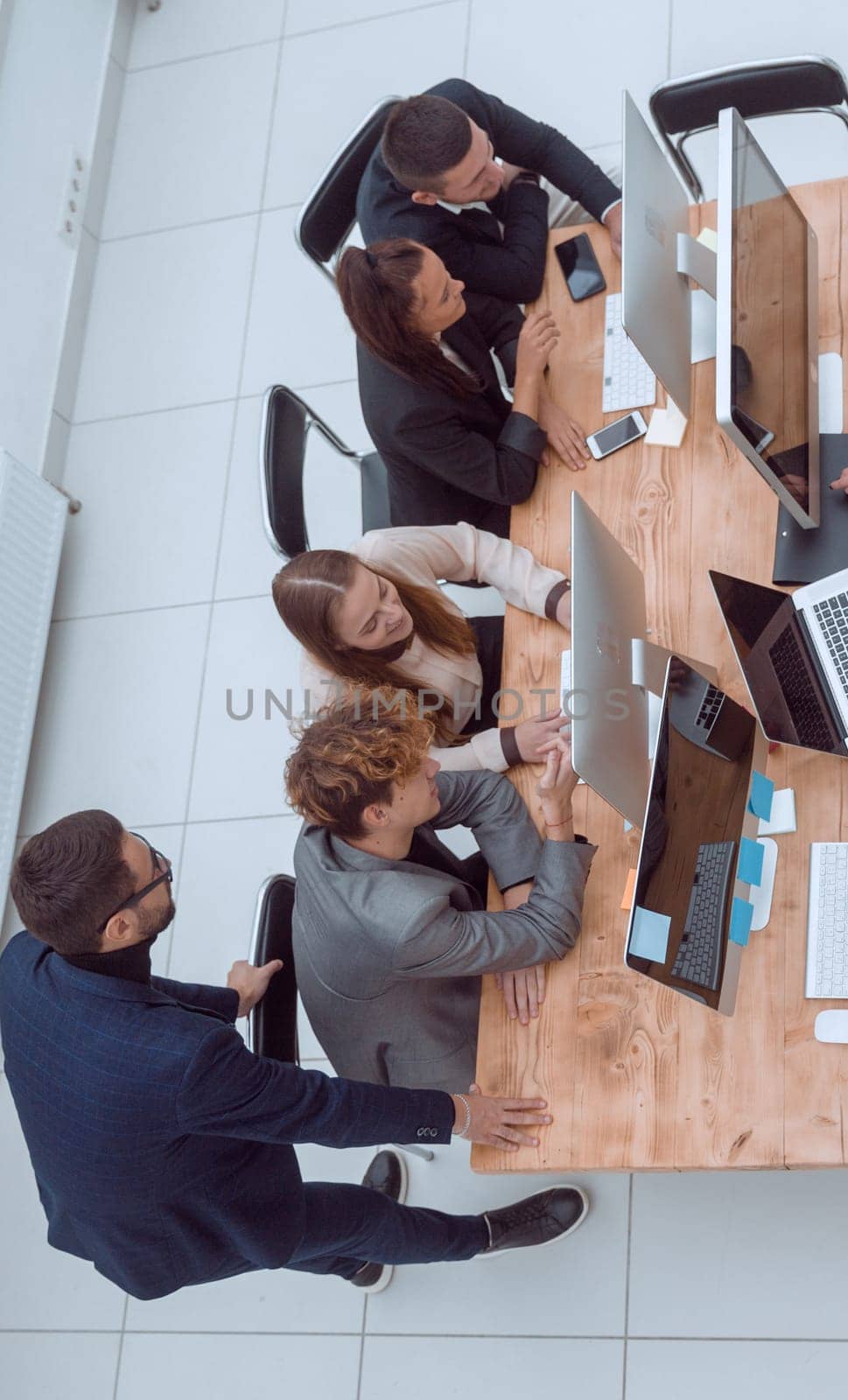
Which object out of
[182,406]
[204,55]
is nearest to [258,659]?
[182,406]

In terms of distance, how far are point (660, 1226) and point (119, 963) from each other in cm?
133

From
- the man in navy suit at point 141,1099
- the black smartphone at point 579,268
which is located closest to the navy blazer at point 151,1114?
the man in navy suit at point 141,1099

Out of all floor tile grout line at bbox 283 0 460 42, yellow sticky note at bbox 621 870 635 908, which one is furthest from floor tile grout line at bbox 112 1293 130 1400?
floor tile grout line at bbox 283 0 460 42

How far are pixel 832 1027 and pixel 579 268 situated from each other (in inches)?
66.7

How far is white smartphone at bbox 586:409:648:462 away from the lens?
2453mm

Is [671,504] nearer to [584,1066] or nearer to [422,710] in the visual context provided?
[422,710]

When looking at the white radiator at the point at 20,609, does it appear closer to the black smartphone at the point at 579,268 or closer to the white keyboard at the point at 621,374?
the black smartphone at the point at 579,268

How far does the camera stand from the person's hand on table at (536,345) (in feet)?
8.20

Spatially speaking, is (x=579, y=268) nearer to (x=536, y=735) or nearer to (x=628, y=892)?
(x=536, y=735)

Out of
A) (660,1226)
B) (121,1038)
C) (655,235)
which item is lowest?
(660,1226)

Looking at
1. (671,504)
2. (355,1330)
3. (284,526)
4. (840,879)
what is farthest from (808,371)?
(355,1330)

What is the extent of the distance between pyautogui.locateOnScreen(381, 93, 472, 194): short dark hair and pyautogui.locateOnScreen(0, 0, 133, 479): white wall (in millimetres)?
1670

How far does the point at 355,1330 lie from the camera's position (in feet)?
8.72

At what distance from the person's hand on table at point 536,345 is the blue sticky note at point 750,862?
3.54ft
